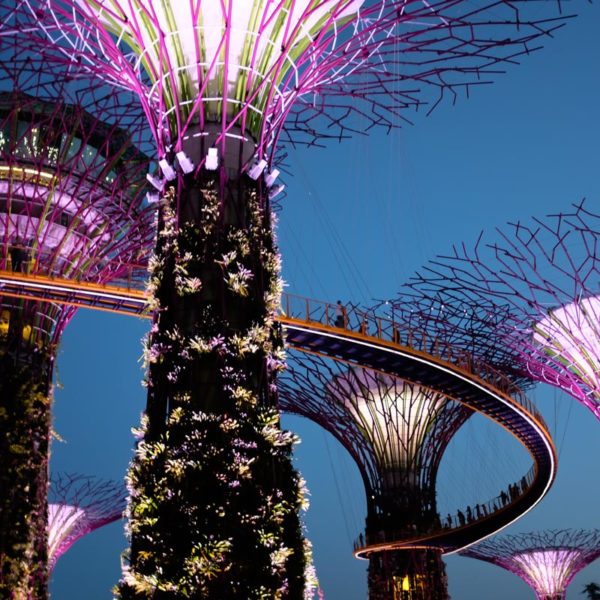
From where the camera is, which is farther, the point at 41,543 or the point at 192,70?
the point at 41,543

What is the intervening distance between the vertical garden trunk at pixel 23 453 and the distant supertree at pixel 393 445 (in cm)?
1482

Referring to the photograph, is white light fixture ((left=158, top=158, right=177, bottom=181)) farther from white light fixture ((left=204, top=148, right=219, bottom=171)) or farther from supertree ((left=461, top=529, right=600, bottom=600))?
supertree ((left=461, top=529, right=600, bottom=600))

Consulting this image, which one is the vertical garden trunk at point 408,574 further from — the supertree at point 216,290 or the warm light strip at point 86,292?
the supertree at point 216,290

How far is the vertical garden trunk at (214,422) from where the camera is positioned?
31.1 feet

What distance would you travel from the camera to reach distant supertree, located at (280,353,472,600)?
3534 centimetres

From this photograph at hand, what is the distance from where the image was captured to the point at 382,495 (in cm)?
3569

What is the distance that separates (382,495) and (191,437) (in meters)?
27.1

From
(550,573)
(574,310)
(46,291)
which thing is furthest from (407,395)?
(550,573)

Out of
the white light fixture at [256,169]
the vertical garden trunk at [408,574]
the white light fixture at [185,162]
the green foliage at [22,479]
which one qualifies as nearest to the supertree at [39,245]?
the green foliage at [22,479]

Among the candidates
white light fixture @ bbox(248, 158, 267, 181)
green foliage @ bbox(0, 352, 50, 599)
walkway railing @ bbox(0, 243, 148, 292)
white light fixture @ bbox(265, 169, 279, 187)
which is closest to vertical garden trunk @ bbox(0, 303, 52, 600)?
green foliage @ bbox(0, 352, 50, 599)

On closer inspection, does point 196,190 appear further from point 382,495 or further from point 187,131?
point 382,495

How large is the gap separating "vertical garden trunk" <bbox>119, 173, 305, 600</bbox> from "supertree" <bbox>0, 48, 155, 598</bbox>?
740cm

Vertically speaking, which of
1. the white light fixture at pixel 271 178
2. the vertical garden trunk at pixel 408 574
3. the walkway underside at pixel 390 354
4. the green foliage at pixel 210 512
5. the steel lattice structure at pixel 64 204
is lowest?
the green foliage at pixel 210 512

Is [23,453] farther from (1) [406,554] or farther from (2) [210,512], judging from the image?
(1) [406,554]
